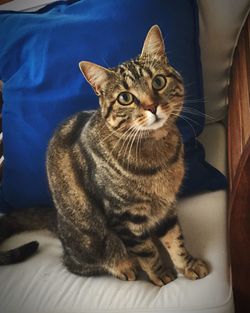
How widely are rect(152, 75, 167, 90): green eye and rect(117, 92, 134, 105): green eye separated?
0.04 m

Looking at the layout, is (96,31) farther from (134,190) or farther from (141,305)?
(141,305)

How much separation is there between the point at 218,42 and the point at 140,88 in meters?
0.36

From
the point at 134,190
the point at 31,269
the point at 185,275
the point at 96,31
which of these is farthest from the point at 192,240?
the point at 96,31

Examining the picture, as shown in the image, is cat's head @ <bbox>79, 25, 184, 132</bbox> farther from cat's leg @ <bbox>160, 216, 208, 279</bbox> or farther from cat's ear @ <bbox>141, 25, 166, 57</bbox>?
cat's leg @ <bbox>160, 216, 208, 279</bbox>

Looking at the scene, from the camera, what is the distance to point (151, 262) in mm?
812

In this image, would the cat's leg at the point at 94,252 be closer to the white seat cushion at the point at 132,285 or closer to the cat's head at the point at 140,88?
the white seat cushion at the point at 132,285

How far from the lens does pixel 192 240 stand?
87cm

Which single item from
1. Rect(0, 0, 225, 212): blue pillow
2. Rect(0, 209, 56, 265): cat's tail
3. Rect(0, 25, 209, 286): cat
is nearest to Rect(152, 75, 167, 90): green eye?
Rect(0, 25, 209, 286): cat

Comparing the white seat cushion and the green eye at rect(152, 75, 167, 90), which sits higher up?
the green eye at rect(152, 75, 167, 90)

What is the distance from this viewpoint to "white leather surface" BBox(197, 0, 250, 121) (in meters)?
0.93

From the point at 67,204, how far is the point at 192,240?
0.26 meters

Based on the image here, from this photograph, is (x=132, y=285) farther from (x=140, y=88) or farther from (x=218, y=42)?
(x=218, y=42)

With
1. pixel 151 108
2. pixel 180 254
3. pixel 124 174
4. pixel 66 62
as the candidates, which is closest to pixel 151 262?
pixel 180 254

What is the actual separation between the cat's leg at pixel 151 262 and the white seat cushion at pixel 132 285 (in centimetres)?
1
